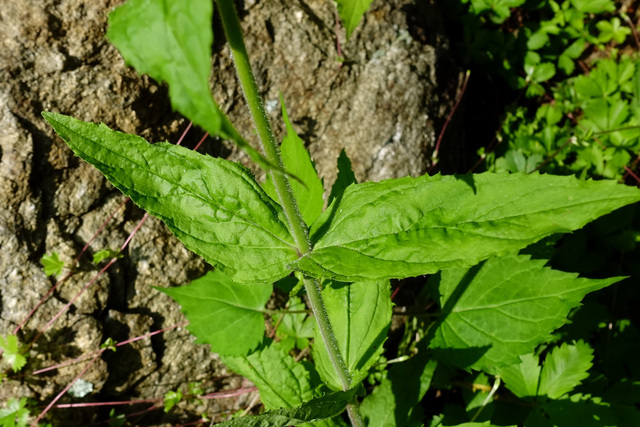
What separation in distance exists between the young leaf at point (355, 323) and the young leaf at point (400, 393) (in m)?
0.46

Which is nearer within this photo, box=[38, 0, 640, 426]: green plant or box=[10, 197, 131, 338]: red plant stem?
box=[38, 0, 640, 426]: green plant

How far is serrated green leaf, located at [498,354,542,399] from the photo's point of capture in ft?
7.61

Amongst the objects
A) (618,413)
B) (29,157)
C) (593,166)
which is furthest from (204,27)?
(593,166)

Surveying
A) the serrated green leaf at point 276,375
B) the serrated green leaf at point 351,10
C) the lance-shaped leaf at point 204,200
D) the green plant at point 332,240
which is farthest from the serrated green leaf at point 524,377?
the serrated green leaf at point 351,10

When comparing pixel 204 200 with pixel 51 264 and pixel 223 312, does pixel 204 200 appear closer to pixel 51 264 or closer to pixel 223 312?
pixel 223 312

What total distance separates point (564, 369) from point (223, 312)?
1.65m

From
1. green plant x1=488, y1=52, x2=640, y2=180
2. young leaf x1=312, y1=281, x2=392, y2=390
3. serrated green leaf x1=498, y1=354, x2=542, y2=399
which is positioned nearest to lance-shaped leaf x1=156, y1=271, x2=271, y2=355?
Result: young leaf x1=312, y1=281, x2=392, y2=390

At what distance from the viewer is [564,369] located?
2.27 meters

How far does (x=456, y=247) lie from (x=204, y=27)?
0.88m

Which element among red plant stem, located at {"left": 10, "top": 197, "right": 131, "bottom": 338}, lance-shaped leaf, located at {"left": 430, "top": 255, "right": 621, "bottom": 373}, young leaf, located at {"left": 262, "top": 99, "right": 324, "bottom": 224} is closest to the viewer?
young leaf, located at {"left": 262, "top": 99, "right": 324, "bottom": 224}

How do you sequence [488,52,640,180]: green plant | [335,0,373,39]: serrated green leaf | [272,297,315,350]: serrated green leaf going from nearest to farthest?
1. [335,0,373,39]: serrated green leaf
2. [272,297,315,350]: serrated green leaf
3. [488,52,640,180]: green plant

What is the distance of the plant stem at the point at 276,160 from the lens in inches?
40.0

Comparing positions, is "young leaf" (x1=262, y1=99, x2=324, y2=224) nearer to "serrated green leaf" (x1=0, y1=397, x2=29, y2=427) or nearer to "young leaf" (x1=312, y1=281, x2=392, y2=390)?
"young leaf" (x1=312, y1=281, x2=392, y2=390)

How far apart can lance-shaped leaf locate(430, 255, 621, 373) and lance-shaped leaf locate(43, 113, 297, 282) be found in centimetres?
103
